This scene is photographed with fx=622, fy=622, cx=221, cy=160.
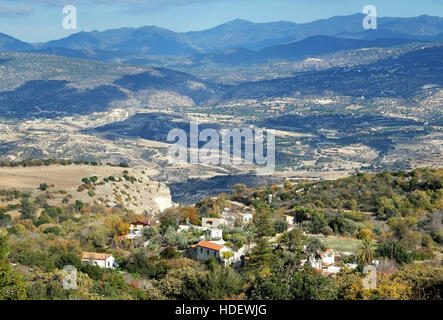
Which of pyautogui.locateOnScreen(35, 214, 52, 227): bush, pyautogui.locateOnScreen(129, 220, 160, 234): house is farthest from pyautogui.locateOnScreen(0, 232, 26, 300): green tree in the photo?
pyautogui.locateOnScreen(35, 214, 52, 227): bush

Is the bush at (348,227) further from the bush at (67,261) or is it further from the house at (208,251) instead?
the bush at (67,261)

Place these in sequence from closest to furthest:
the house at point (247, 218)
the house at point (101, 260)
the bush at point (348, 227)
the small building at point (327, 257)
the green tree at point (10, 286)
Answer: the green tree at point (10, 286) → the small building at point (327, 257) → the house at point (101, 260) → the bush at point (348, 227) → the house at point (247, 218)

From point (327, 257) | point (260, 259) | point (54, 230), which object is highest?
point (260, 259)

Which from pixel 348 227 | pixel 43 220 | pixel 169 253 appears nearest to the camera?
pixel 169 253

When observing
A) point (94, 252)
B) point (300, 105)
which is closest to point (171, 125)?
point (300, 105)

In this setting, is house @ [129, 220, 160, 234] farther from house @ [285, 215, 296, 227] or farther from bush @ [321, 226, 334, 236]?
bush @ [321, 226, 334, 236]

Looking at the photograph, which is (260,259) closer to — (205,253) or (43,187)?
(205,253)

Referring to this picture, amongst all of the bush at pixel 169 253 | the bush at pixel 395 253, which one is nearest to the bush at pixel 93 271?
the bush at pixel 169 253

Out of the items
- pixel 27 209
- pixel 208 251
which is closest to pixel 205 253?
pixel 208 251
